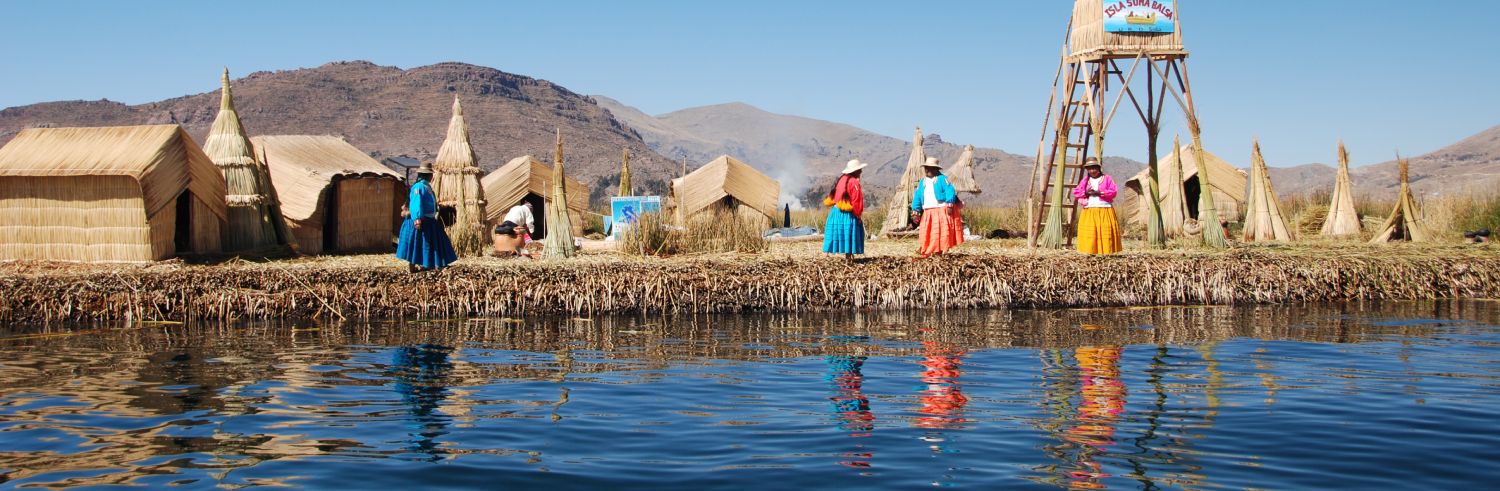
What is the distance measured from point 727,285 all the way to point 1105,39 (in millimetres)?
5953

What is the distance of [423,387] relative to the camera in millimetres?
5789

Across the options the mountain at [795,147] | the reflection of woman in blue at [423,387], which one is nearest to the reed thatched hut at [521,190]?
the reflection of woman in blue at [423,387]

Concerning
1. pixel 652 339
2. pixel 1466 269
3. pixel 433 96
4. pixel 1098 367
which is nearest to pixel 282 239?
pixel 652 339

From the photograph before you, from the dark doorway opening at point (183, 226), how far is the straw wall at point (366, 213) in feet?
6.15

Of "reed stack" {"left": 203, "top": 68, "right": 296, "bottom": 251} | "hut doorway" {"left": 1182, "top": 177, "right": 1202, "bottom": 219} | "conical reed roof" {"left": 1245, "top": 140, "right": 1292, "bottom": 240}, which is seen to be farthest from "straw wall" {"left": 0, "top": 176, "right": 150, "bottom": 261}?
"hut doorway" {"left": 1182, "top": 177, "right": 1202, "bottom": 219}

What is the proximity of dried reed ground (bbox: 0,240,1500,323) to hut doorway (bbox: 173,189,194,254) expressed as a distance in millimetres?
1426

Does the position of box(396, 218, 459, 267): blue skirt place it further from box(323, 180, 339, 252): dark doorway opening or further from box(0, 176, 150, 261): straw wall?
box(323, 180, 339, 252): dark doorway opening

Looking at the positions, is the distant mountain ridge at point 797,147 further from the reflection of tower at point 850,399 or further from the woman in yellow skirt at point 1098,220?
the reflection of tower at point 850,399

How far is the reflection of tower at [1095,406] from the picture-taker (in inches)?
158

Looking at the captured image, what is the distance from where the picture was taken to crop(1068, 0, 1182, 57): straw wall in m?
12.2

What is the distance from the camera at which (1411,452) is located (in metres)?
4.24

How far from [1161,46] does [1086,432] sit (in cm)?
913

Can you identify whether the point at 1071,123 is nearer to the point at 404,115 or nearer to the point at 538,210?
the point at 538,210

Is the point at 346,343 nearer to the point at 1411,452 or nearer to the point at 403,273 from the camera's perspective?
the point at 403,273
